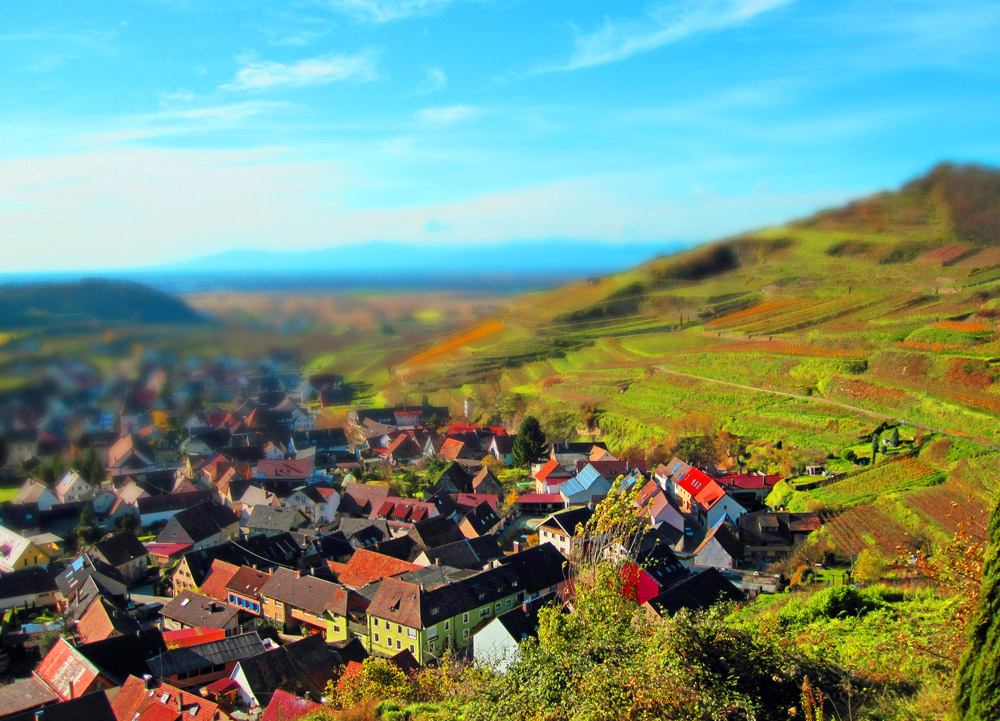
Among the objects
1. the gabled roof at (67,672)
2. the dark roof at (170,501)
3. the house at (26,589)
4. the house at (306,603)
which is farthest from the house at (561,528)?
the dark roof at (170,501)

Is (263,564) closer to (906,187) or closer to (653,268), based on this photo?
(653,268)

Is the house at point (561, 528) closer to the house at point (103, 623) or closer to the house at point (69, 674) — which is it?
the house at point (103, 623)

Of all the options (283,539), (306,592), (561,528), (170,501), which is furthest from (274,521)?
(561,528)

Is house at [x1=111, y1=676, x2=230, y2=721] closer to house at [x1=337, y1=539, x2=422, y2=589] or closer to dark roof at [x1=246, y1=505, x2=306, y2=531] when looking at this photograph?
house at [x1=337, y1=539, x2=422, y2=589]

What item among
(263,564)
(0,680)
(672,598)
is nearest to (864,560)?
(672,598)

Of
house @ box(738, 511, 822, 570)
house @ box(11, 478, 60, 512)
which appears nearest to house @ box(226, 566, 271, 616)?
house @ box(738, 511, 822, 570)

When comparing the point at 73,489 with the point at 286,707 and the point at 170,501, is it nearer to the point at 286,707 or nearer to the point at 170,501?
the point at 170,501
